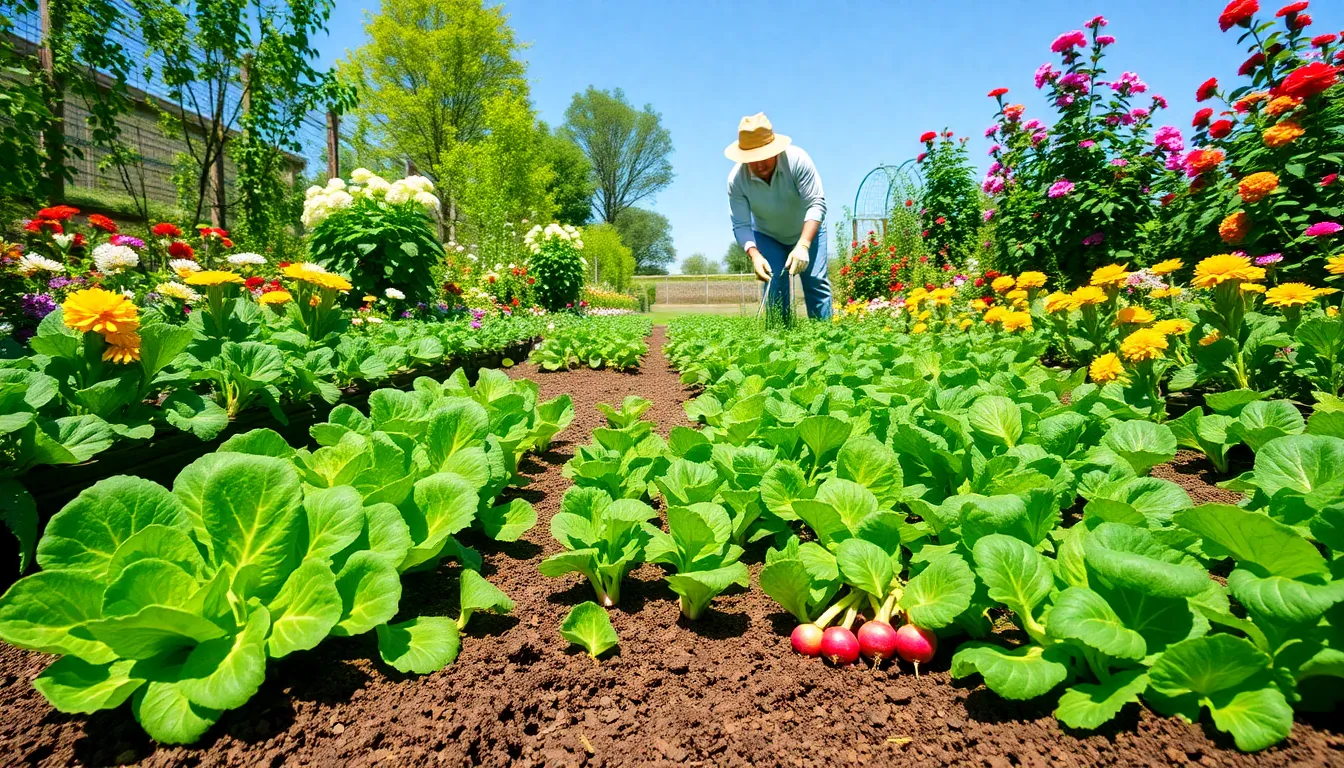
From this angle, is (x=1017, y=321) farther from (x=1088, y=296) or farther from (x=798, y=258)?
(x=798, y=258)

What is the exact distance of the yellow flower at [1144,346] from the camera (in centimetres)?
239

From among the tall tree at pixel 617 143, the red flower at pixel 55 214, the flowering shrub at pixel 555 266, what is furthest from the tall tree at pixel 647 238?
the red flower at pixel 55 214

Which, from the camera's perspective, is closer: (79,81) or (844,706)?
(844,706)

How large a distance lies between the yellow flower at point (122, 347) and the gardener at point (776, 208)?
18.2 feet

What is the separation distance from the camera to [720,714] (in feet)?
3.88

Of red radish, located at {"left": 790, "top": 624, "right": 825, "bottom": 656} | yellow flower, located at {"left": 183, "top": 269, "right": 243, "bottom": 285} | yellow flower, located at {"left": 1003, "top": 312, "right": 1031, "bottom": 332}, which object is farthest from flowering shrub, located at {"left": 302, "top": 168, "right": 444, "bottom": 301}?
red radish, located at {"left": 790, "top": 624, "right": 825, "bottom": 656}

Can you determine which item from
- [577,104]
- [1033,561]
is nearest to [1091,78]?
[1033,561]

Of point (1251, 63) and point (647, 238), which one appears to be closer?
point (1251, 63)

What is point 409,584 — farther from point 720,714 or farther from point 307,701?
point 720,714

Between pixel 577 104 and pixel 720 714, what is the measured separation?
53055 mm

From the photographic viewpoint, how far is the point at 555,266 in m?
12.1

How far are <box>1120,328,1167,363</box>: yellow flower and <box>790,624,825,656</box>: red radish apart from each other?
6.27 ft

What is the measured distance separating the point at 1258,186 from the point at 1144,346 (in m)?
1.84

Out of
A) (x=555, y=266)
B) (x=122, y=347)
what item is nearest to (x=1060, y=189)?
(x=122, y=347)
